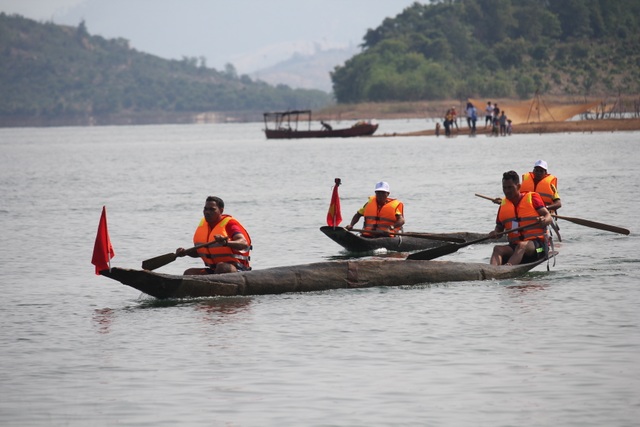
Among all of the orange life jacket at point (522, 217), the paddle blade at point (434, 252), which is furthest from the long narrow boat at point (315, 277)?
the paddle blade at point (434, 252)

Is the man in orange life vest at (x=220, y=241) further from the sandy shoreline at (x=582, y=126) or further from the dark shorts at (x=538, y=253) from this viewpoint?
the sandy shoreline at (x=582, y=126)

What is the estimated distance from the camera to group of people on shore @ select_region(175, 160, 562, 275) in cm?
1855

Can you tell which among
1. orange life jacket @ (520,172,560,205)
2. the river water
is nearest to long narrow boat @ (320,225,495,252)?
the river water

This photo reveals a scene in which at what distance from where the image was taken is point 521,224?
20188mm

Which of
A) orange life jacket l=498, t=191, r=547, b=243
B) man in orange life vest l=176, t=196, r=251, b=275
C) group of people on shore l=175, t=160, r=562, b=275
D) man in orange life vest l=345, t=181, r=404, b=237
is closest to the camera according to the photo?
man in orange life vest l=176, t=196, r=251, b=275

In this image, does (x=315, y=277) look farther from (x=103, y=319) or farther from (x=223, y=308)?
(x=103, y=319)

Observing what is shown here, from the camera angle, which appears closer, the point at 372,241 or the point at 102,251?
the point at 102,251

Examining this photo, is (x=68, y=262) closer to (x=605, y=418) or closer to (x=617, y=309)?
(x=617, y=309)

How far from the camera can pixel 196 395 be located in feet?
42.7

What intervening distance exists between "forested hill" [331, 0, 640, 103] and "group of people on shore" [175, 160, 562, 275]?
143950mm

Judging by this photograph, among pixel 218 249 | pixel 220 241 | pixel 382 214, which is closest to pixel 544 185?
pixel 382 214

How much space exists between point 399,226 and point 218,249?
593 centimetres

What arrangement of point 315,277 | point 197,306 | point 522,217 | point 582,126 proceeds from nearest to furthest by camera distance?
point 197,306 → point 315,277 → point 522,217 → point 582,126

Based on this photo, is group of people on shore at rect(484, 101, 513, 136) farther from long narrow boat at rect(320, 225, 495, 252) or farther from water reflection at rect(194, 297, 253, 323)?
water reflection at rect(194, 297, 253, 323)
